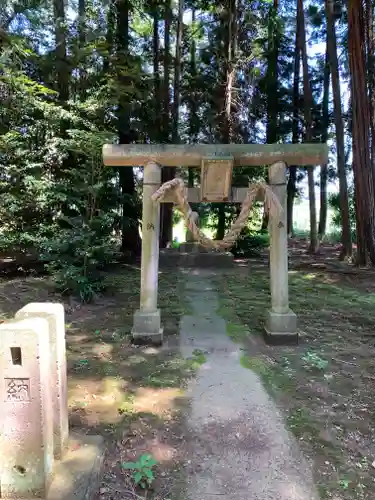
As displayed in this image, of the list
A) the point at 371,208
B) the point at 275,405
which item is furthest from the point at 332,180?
the point at 275,405

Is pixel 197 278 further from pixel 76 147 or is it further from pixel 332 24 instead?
pixel 332 24

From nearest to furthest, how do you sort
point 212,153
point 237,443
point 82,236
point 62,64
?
point 237,443 → point 212,153 → point 82,236 → point 62,64

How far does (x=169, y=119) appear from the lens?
1104 cm

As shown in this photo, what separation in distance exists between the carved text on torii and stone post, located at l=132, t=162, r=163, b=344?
8.75 ft

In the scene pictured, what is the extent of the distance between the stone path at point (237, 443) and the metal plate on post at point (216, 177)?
1.98m

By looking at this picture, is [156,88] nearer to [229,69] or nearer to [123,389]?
[229,69]

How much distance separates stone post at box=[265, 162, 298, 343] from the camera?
4582 mm

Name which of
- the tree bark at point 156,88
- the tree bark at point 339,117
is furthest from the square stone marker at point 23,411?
the tree bark at point 156,88

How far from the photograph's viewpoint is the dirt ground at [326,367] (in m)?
2.60

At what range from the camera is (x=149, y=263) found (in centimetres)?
467

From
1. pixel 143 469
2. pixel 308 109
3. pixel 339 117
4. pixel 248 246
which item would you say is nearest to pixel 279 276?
pixel 143 469

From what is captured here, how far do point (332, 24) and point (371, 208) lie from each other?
4.77 metres

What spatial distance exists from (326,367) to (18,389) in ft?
10.5

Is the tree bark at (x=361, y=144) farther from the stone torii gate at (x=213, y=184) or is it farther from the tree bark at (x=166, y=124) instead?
the tree bark at (x=166, y=124)
